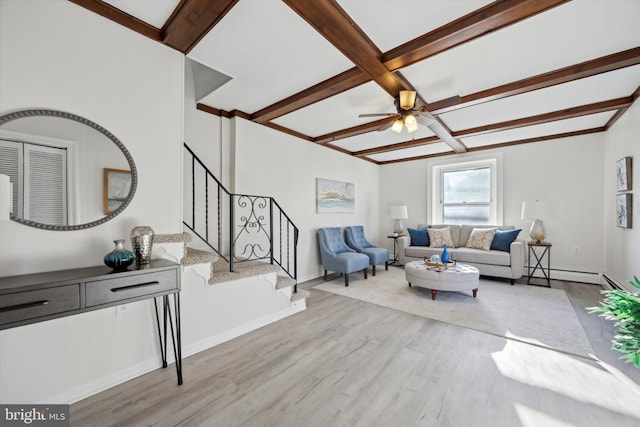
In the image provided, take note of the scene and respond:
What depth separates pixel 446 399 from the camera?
171 centimetres

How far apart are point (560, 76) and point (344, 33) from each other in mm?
2241

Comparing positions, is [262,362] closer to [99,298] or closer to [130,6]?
[99,298]

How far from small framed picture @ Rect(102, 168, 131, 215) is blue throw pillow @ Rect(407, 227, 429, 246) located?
503 centimetres

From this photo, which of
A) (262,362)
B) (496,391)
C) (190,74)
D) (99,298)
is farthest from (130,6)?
(496,391)

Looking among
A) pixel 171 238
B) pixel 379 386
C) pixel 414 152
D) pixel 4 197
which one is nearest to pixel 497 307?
pixel 379 386

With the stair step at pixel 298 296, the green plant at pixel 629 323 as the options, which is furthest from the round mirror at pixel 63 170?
the green plant at pixel 629 323

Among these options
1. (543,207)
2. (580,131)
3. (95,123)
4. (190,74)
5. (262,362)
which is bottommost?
(262,362)

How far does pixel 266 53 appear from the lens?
232 centimetres

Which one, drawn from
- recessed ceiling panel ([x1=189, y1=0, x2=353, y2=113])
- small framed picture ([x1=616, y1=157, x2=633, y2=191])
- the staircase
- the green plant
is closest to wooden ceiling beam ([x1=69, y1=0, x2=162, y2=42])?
recessed ceiling panel ([x1=189, y1=0, x2=353, y2=113])

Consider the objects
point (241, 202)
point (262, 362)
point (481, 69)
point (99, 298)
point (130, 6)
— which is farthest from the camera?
point (241, 202)

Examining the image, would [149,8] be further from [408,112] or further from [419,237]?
[419,237]

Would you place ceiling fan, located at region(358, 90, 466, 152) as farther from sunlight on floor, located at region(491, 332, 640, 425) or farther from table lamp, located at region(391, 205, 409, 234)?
table lamp, located at region(391, 205, 409, 234)

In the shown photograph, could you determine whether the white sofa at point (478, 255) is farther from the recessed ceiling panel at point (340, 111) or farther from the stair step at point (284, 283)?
the stair step at point (284, 283)

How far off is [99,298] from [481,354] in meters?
2.84
